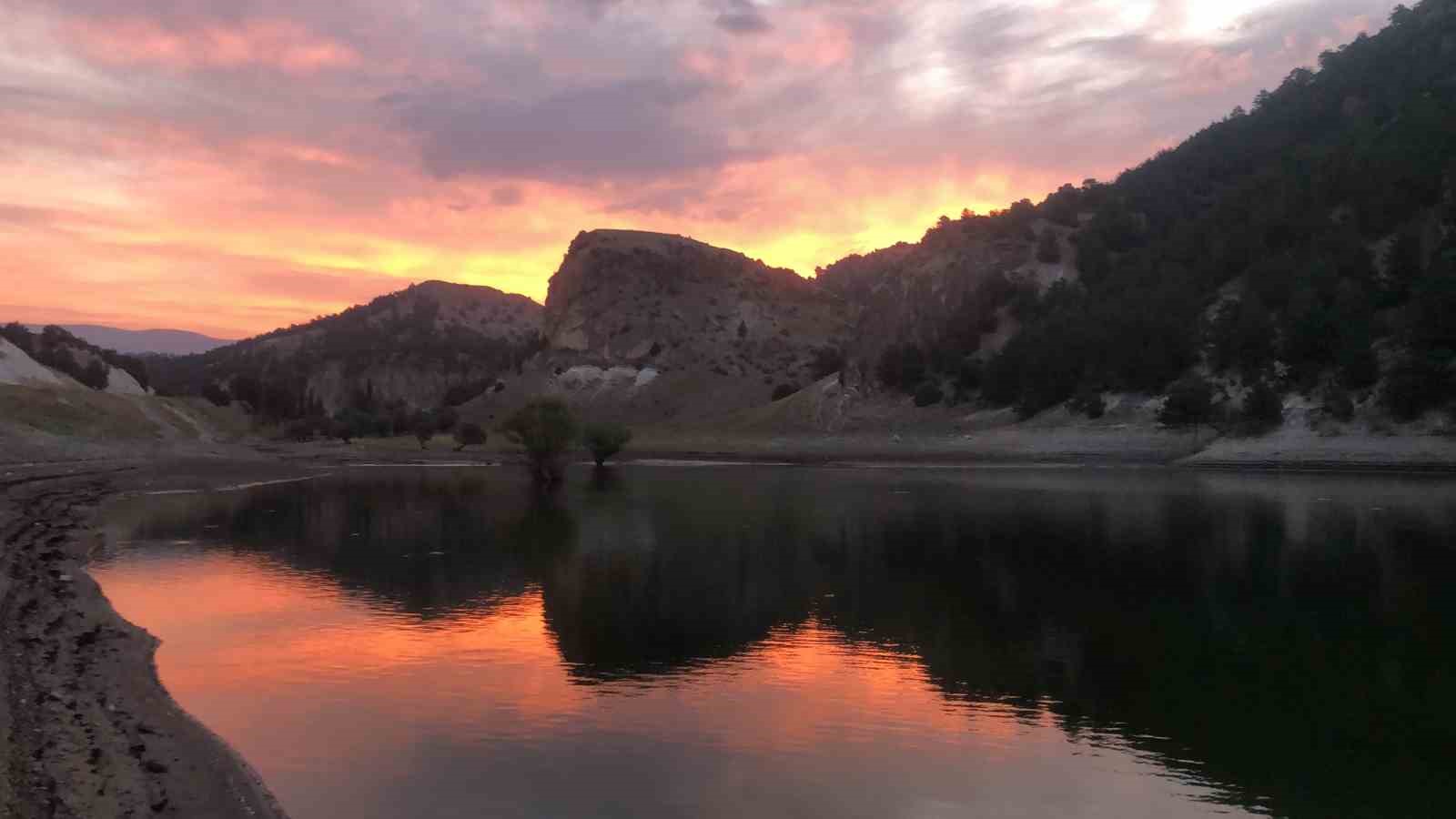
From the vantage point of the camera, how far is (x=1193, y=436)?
69.9 m

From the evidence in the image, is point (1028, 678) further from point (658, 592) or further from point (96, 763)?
point (96, 763)

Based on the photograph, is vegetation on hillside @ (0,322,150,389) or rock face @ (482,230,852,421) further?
rock face @ (482,230,852,421)

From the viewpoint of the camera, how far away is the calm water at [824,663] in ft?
37.5

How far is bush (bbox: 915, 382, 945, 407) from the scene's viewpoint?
95938mm

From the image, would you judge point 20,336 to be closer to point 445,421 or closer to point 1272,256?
point 445,421

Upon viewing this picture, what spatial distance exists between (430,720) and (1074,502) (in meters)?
35.1

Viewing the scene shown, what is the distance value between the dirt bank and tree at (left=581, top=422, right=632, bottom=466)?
180 ft

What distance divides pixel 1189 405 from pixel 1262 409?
478cm

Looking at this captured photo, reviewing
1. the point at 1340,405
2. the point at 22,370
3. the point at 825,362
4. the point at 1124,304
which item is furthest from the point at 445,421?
the point at 1340,405

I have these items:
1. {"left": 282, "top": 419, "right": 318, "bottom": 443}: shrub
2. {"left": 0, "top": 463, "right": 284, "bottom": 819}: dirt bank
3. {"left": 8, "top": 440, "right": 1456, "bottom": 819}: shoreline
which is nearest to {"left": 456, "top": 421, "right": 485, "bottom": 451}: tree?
{"left": 282, "top": 419, "right": 318, "bottom": 443}: shrub

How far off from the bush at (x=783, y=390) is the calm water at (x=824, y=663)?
93.1 metres

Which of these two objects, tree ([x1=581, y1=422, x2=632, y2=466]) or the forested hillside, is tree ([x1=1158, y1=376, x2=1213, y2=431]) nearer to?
the forested hillside

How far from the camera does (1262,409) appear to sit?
2613 inches

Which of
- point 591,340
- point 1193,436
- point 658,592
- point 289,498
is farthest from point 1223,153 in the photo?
point 658,592
